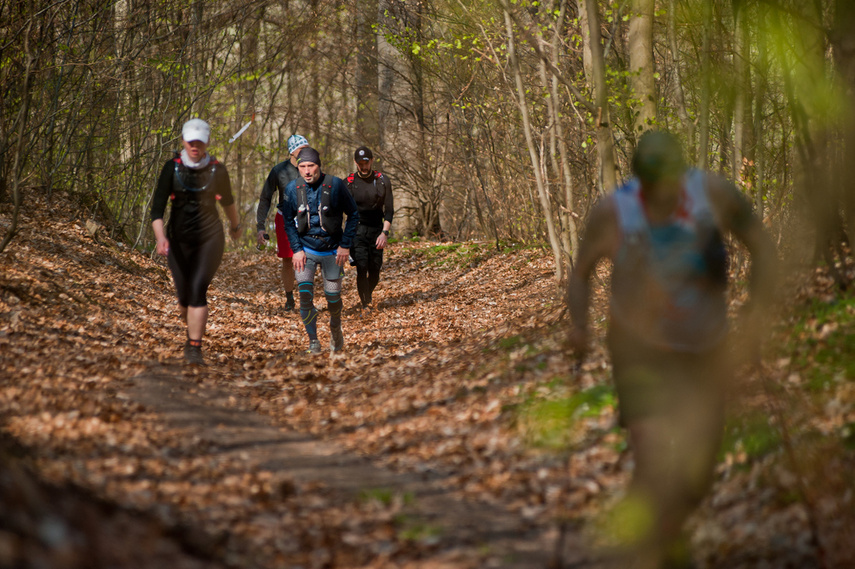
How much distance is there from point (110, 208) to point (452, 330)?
31.9 ft

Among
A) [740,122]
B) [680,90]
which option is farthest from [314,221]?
[740,122]

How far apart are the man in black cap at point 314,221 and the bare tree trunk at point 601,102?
2730 millimetres

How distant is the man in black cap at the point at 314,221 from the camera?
8.52 m

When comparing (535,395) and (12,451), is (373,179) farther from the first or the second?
(12,451)

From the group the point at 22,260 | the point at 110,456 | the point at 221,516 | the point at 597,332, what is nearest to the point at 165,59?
the point at 22,260

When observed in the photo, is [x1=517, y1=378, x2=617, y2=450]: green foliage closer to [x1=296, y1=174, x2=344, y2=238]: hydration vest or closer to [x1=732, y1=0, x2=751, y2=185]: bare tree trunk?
[x1=296, y1=174, x2=344, y2=238]: hydration vest

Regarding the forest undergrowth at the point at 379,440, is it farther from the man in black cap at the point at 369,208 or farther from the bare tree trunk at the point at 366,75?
the bare tree trunk at the point at 366,75

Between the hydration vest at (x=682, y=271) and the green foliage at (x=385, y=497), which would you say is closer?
the hydration vest at (x=682, y=271)

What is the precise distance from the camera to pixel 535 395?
6.45 metres

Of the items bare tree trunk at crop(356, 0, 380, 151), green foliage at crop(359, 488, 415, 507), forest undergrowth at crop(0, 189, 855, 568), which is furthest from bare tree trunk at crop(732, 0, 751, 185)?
bare tree trunk at crop(356, 0, 380, 151)

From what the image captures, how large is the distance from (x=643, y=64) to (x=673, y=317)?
280 inches

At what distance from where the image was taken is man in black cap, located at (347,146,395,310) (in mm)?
12102

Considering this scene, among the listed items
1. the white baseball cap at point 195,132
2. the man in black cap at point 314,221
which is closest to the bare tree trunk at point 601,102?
the man in black cap at point 314,221

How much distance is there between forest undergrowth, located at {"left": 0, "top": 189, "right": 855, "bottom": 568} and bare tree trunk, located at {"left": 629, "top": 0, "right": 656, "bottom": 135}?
7.27ft
